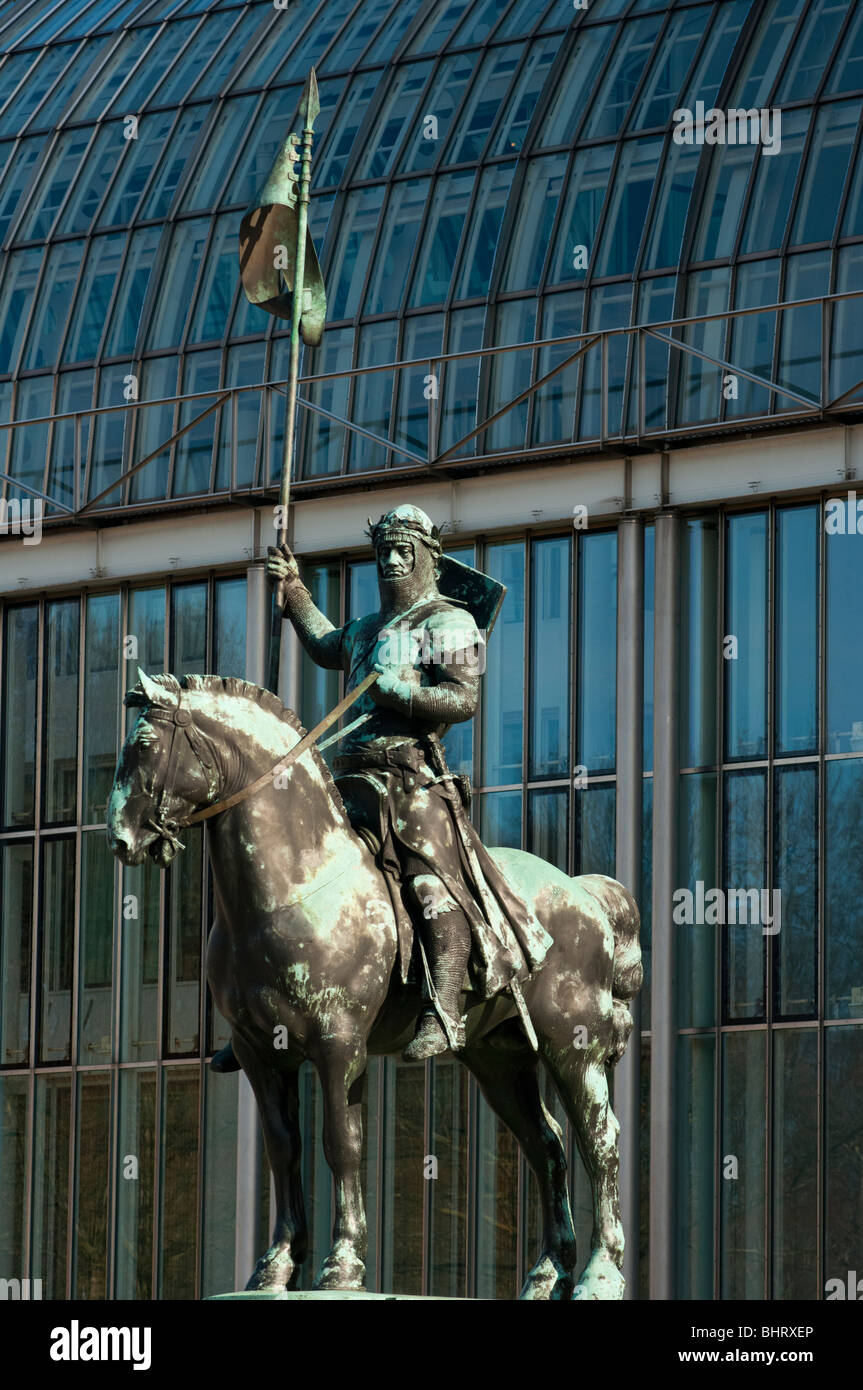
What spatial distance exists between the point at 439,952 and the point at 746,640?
1492cm

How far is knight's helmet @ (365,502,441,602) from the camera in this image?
1766 cm

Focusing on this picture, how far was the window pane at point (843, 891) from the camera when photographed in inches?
1182

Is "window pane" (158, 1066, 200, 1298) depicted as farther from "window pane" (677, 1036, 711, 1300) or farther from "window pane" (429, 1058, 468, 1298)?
"window pane" (677, 1036, 711, 1300)

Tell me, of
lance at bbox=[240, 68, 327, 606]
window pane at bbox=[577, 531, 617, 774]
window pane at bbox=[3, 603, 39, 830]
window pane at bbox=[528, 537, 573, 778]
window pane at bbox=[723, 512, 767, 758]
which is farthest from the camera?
window pane at bbox=[3, 603, 39, 830]

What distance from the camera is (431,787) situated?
17266mm

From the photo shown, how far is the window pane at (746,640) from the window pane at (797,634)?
0.19 meters

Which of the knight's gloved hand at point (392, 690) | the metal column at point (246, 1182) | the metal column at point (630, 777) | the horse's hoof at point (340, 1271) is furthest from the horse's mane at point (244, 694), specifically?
the metal column at point (246, 1182)

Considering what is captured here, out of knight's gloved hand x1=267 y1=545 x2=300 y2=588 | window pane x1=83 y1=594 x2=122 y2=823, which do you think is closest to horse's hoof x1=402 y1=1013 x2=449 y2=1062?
knight's gloved hand x1=267 y1=545 x2=300 y2=588

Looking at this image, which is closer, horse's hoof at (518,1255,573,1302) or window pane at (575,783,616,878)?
horse's hoof at (518,1255,573,1302)

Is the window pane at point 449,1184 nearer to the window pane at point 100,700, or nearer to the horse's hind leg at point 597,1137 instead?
the window pane at point 100,700

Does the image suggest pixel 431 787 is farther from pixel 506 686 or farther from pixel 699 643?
pixel 506 686

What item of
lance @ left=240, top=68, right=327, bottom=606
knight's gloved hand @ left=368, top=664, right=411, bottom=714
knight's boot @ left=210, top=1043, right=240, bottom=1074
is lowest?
knight's boot @ left=210, top=1043, right=240, bottom=1074

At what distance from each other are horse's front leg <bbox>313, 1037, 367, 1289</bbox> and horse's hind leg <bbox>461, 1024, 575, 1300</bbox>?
1667 mm

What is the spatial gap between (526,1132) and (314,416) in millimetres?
16994
